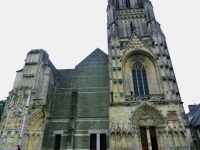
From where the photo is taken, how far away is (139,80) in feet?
54.0

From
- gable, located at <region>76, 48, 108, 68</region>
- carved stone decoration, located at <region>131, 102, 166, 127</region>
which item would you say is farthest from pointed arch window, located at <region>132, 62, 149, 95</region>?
gable, located at <region>76, 48, 108, 68</region>

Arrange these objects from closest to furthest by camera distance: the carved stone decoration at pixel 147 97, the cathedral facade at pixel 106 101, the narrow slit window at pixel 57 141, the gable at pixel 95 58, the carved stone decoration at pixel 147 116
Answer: the cathedral facade at pixel 106 101 → the carved stone decoration at pixel 147 116 → the carved stone decoration at pixel 147 97 → the narrow slit window at pixel 57 141 → the gable at pixel 95 58

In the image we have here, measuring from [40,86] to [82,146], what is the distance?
7.65 m

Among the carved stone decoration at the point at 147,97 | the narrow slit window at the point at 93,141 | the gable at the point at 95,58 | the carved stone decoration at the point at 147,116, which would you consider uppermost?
the gable at the point at 95,58

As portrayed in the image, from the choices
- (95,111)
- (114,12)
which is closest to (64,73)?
(95,111)

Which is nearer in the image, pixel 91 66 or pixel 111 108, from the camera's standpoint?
pixel 111 108

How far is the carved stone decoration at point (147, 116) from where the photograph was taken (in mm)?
13469

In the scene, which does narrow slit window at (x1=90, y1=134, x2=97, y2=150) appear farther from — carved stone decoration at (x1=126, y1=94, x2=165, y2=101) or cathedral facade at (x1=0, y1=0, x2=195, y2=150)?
carved stone decoration at (x1=126, y1=94, x2=165, y2=101)

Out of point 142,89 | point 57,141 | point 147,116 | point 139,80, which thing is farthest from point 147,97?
point 57,141

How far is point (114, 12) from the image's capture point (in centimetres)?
2097

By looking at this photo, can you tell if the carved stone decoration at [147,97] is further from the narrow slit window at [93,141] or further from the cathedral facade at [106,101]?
the narrow slit window at [93,141]

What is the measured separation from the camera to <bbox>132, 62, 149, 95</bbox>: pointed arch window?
1586 cm

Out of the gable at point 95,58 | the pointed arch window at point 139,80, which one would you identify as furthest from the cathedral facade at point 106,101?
the gable at point 95,58

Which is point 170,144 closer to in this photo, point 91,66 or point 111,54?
point 111,54
